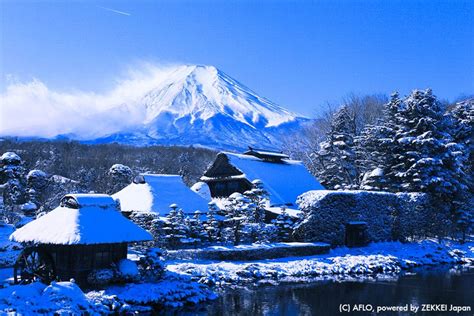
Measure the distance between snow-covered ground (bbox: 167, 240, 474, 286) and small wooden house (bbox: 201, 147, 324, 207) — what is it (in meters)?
7.62

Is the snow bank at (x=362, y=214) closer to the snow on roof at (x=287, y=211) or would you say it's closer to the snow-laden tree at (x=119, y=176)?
the snow on roof at (x=287, y=211)

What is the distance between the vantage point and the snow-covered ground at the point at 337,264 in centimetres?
2109

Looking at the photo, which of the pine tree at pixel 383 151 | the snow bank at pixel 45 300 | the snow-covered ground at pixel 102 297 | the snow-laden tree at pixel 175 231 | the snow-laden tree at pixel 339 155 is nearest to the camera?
the snow bank at pixel 45 300

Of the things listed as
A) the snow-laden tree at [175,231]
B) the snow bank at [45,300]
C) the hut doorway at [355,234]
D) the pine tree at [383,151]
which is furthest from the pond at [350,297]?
the pine tree at [383,151]

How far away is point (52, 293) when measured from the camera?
589 inches

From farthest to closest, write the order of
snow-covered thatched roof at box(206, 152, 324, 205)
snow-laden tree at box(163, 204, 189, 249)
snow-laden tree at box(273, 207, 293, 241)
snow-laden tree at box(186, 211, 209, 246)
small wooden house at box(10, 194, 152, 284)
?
snow-covered thatched roof at box(206, 152, 324, 205)
snow-laden tree at box(273, 207, 293, 241)
snow-laden tree at box(186, 211, 209, 246)
snow-laden tree at box(163, 204, 189, 249)
small wooden house at box(10, 194, 152, 284)

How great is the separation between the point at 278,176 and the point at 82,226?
22.2m

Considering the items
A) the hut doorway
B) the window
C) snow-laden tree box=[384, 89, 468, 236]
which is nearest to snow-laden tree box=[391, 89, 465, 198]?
snow-laden tree box=[384, 89, 468, 236]

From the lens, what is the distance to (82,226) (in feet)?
57.3

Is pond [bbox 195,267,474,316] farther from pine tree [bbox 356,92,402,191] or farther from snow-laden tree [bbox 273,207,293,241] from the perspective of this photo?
pine tree [bbox 356,92,402,191]

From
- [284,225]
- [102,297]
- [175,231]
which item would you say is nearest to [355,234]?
[284,225]

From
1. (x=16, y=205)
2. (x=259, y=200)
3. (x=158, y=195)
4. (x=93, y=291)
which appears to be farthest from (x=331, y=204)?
(x=16, y=205)

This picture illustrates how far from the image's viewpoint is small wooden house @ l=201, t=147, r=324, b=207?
3534 centimetres

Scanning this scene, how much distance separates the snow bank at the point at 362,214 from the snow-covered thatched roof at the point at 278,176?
3.91 meters
